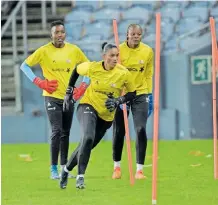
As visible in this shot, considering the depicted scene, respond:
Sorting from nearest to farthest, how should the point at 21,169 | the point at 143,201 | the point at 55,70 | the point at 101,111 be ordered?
the point at 143,201
the point at 101,111
the point at 55,70
the point at 21,169

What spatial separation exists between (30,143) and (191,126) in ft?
12.2

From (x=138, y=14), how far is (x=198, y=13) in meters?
1.45

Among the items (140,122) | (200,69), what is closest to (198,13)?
(200,69)

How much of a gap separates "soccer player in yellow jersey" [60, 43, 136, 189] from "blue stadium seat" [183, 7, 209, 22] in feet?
41.4

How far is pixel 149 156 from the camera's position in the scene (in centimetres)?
1792

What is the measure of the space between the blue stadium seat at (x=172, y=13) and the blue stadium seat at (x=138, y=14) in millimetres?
390

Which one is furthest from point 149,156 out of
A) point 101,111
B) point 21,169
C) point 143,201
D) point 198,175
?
point 143,201

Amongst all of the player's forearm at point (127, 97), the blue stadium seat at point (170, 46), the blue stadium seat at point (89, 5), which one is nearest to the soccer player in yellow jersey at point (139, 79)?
the player's forearm at point (127, 97)

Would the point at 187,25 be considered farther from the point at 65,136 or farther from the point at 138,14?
the point at 65,136

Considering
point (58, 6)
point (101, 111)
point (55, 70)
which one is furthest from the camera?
point (58, 6)

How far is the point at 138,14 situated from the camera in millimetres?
24078

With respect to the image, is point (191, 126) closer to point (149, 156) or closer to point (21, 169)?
point (149, 156)

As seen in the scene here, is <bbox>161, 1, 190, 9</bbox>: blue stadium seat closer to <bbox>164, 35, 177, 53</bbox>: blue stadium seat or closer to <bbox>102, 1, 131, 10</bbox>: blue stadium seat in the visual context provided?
<bbox>102, 1, 131, 10</bbox>: blue stadium seat

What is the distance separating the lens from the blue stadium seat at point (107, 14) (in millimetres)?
24312
